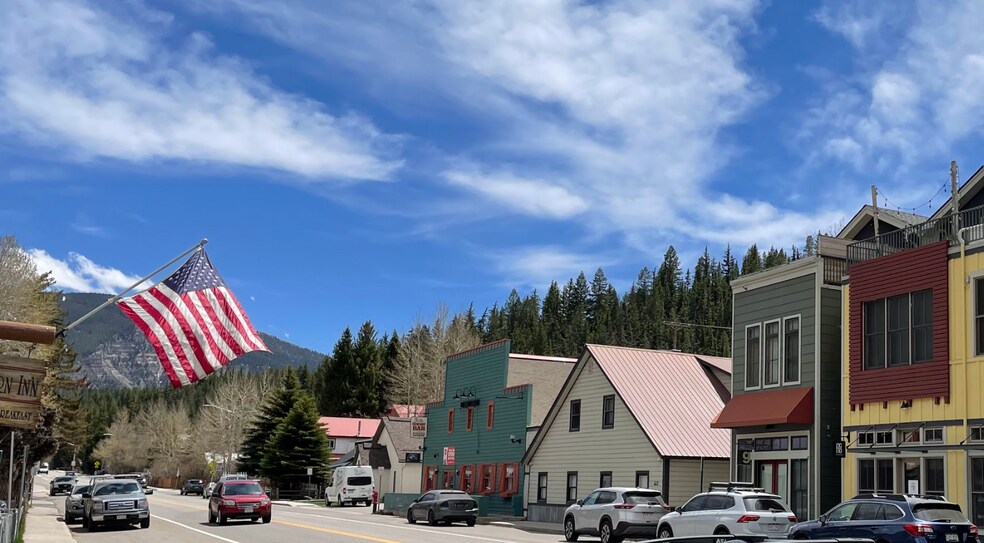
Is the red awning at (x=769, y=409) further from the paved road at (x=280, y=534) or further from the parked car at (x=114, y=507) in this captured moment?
the parked car at (x=114, y=507)

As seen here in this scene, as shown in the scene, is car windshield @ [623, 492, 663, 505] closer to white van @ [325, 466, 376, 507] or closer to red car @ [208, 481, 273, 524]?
red car @ [208, 481, 273, 524]

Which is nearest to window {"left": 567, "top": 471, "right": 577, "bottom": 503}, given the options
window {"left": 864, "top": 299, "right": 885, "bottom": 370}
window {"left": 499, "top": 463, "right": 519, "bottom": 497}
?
window {"left": 499, "top": 463, "right": 519, "bottom": 497}

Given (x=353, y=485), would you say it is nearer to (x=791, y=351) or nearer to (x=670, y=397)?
(x=670, y=397)

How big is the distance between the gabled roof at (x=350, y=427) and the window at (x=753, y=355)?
8290 centimetres

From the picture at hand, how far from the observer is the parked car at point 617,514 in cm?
2822

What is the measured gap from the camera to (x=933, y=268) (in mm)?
25141

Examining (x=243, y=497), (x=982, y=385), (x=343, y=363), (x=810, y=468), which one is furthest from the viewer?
(x=343, y=363)

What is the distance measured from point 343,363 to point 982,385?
357ft

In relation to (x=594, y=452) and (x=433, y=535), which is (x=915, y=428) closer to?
(x=433, y=535)

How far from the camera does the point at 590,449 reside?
4106 cm

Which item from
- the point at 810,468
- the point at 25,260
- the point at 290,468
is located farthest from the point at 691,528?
the point at 290,468

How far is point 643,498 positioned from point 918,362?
8358mm

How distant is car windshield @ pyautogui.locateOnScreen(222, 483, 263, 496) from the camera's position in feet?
117

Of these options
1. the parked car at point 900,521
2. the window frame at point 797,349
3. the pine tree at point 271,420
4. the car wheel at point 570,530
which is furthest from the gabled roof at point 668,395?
the pine tree at point 271,420
